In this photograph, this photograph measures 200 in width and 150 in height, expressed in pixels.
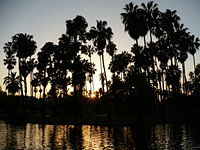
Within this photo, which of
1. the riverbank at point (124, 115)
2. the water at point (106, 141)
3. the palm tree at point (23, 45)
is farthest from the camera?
the palm tree at point (23, 45)

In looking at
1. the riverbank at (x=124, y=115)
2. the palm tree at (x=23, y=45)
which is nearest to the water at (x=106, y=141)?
the riverbank at (x=124, y=115)

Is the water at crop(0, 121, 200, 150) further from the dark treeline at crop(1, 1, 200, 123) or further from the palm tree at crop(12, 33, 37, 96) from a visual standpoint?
the palm tree at crop(12, 33, 37, 96)

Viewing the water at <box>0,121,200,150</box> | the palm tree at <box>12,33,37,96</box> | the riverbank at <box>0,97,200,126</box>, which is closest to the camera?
the water at <box>0,121,200,150</box>

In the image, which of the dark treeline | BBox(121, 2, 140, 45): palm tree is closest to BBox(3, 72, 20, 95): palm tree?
the dark treeline

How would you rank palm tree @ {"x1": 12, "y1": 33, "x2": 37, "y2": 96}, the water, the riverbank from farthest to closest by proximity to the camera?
palm tree @ {"x1": 12, "y1": 33, "x2": 37, "y2": 96} < the riverbank < the water

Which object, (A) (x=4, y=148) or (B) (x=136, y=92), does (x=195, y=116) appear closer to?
(B) (x=136, y=92)

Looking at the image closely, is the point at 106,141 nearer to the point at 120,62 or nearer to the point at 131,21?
the point at 131,21

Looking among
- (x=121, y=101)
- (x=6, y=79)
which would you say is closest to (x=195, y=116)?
(x=121, y=101)

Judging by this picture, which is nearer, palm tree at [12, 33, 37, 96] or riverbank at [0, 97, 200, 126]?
riverbank at [0, 97, 200, 126]

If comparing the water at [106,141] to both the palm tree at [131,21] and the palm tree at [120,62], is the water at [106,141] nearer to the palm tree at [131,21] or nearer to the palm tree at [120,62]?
the palm tree at [131,21]

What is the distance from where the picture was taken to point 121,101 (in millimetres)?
64688

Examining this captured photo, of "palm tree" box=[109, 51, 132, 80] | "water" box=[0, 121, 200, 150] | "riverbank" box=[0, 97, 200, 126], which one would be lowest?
"water" box=[0, 121, 200, 150]

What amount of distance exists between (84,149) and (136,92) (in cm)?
3224

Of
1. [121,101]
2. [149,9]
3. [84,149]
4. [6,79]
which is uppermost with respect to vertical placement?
[149,9]
